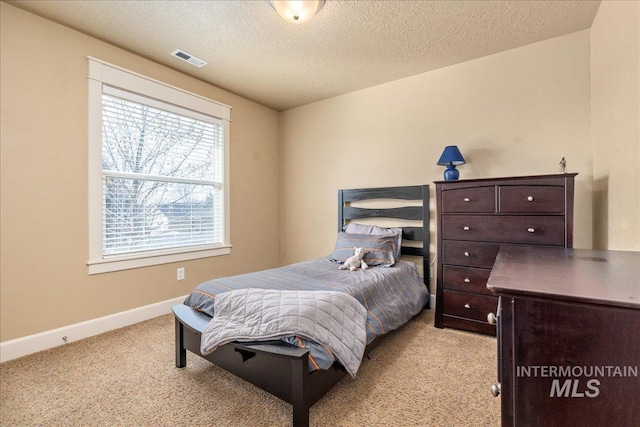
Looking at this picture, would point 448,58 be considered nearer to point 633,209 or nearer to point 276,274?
point 633,209

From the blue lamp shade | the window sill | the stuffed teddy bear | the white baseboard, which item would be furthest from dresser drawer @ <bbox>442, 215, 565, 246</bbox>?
the white baseboard

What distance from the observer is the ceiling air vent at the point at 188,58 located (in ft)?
8.84

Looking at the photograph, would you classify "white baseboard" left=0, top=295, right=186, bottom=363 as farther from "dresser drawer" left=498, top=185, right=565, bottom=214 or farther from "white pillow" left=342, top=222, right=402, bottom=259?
"dresser drawer" left=498, top=185, right=565, bottom=214

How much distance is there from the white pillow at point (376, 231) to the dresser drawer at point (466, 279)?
1.79ft

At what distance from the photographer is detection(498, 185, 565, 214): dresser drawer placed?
7.00ft

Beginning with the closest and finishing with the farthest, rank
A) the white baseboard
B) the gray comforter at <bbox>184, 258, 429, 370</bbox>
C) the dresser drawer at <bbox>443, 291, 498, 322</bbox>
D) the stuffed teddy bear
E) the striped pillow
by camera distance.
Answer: the gray comforter at <bbox>184, 258, 429, 370</bbox> → the white baseboard → the dresser drawer at <bbox>443, 291, 498, 322</bbox> → the stuffed teddy bear → the striped pillow

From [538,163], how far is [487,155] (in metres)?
0.41

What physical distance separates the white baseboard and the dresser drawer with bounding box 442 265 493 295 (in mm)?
2783

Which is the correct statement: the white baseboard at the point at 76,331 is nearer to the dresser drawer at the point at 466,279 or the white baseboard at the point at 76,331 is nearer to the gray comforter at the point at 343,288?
the gray comforter at the point at 343,288

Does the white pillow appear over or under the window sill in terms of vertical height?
over

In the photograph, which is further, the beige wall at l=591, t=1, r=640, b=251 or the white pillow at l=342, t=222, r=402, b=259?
the white pillow at l=342, t=222, r=402, b=259

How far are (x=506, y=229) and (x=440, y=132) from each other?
1.24m

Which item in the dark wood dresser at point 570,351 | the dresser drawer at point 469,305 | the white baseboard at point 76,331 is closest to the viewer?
the dark wood dresser at point 570,351

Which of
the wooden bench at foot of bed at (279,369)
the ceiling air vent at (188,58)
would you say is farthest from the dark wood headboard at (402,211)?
the ceiling air vent at (188,58)
